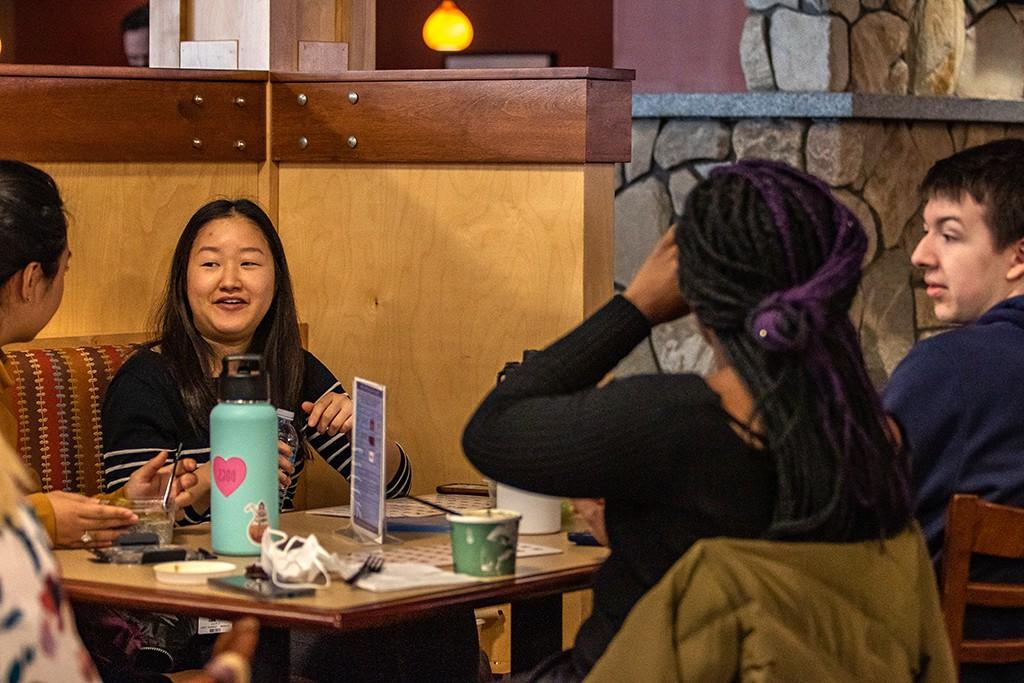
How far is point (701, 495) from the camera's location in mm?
1860

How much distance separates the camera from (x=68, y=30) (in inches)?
412

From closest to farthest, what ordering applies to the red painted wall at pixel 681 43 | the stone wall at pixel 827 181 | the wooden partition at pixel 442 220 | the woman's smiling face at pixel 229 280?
the woman's smiling face at pixel 229 280 < the wooden partition at pixel 442 220 < the stone wall at pixel 827 181 < the red painted wall at pixel 681 43

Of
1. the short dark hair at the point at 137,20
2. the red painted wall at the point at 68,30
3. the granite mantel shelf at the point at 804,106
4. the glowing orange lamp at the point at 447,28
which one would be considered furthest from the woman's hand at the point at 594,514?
the red painted wall at the point at 68,30

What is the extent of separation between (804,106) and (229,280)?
3.31m

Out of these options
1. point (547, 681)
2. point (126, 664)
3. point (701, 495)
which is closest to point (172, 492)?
point (126, 664)

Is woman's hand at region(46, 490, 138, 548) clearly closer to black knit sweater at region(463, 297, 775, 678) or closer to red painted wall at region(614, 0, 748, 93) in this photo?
black knit sweater at region(463, 297, 775, 678)

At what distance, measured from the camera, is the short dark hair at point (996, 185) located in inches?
106

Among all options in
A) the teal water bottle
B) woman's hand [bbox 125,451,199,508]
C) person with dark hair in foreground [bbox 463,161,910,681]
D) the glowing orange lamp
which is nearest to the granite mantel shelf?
the glowing orange lamp

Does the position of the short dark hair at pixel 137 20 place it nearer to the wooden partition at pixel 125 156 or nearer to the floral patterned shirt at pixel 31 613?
the wooden partition at pixel 125 156

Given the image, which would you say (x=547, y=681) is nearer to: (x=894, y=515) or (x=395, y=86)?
(x=894, y=515)

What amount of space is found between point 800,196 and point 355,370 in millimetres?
1857

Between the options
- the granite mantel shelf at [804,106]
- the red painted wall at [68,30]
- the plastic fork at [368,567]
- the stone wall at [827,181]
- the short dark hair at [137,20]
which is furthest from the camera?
the red painted wall at [68,30]

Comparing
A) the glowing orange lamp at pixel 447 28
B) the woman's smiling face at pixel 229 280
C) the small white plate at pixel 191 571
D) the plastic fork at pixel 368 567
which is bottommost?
the small white plate at pixel 191 571

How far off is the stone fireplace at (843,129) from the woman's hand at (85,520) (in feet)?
12.9
